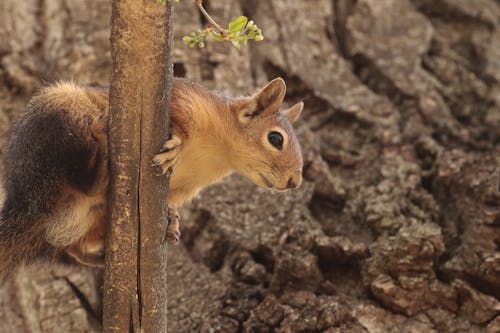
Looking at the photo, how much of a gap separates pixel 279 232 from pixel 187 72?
3.81 ft

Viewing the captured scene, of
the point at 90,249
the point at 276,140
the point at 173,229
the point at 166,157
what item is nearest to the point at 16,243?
the point at 90,249

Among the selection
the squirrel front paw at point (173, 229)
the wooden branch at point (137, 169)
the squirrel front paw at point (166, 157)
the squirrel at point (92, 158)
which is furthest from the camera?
the squirrel front paw at point (173, 229)

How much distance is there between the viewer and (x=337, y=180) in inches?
144

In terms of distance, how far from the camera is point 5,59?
A: 12.7 feet

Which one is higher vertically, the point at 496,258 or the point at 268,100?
the point at 268,100

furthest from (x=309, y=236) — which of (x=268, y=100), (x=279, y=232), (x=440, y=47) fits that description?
(x=440, y=47)

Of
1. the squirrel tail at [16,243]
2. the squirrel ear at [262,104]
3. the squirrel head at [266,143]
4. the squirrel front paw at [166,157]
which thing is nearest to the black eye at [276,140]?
the squirrel head at [266,143]

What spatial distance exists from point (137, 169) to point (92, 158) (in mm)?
360

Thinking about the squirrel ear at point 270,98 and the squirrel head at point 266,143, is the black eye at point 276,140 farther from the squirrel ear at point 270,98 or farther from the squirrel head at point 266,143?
the squirrel ear at point 270,98

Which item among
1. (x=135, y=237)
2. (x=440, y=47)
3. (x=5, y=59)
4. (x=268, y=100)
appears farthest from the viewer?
(x=440, y=47)

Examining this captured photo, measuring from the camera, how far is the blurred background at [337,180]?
120 inches

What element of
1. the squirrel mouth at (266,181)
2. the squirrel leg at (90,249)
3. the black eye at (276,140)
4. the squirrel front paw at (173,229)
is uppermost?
the black eye at (276,140)

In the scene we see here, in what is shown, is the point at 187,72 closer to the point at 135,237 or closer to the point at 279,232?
the point at 279,232

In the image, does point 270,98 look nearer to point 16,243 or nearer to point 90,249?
point 90,249
